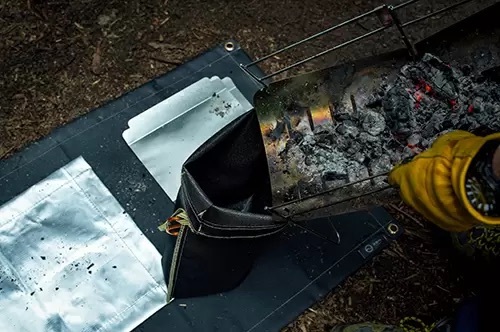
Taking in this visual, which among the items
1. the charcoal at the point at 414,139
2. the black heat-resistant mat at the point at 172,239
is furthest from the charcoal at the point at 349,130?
the black heat-resistant mat at the point at 172,239

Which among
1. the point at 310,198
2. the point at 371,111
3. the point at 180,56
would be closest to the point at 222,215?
the point at 310,198

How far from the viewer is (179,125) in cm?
171

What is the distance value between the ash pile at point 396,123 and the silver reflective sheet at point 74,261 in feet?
1.38

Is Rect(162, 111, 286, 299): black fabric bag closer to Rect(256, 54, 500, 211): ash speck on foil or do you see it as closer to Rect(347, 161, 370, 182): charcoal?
Rect(256, 54, 500, 211): ash speck on foil

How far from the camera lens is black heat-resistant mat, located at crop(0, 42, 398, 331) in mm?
1512

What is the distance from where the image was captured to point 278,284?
1.56 meters

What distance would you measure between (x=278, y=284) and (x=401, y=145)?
44cm

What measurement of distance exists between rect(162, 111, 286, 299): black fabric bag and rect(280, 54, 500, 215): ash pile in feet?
0.32

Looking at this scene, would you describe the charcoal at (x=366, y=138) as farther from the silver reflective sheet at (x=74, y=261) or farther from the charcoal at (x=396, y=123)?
the silver reflective sheet at (x=74, y=261)

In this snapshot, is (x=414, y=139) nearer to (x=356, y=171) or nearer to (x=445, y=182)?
(x=356, y=171)

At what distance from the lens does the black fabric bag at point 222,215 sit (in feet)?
4.40

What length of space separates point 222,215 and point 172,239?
0.86 ft

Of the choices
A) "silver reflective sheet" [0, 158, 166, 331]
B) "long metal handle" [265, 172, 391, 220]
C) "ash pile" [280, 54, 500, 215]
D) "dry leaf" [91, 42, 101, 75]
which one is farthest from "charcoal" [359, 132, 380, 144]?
"dry leaf" [91, 42, 101, 75]

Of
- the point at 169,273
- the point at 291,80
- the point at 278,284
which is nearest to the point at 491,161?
the point at 291,80
